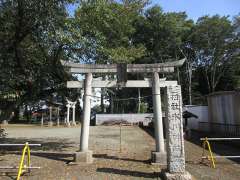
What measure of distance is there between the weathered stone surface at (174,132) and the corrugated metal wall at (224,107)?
10818 mm

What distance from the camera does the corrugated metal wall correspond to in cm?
1918

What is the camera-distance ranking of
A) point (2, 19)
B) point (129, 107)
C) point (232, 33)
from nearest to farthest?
→ point (2, 19)
point (232, 33)
point (129, 107)

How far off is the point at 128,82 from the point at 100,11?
3123 millimetres

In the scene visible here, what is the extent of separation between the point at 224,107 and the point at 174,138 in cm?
1321

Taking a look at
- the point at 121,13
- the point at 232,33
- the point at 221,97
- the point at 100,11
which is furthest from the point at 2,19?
the point at 232,33

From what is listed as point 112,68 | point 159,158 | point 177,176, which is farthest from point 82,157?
point 177,176

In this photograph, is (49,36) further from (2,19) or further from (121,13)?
(121,13)

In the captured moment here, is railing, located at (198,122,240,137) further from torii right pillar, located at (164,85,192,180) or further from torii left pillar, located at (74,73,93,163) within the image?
torii right pillar, located at (164,85,192,180)

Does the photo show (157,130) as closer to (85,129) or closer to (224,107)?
(85,129)

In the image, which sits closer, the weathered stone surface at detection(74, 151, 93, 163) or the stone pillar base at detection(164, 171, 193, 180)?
the stone pillar base at detection(164, 171, 193, 180)

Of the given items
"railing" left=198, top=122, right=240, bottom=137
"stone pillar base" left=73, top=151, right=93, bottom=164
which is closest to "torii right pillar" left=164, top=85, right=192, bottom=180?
"stone pillar base" left=73, top=151, right=93, bottom=164

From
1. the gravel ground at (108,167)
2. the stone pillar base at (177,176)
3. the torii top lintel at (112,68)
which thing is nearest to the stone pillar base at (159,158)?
the gravel ground at (108,167)

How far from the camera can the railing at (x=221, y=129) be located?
1865cm

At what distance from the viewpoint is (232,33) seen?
42781mm
